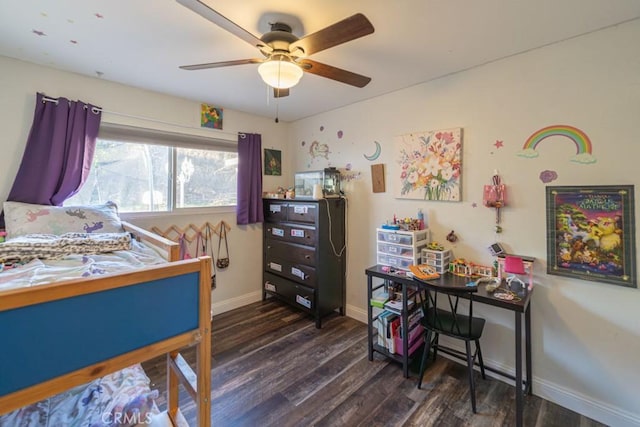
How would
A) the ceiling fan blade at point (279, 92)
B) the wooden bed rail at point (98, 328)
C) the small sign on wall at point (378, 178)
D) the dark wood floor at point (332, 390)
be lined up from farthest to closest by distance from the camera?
1. the small sign on wall at point (378, 178)
2. the ceiling fan blade at point (279, 92)
3. the dark wood floor at point (332, 390)
4. the wooden bed rail at point (98, 328)

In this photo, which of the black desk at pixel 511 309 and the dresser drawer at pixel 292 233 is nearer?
the black desk at pixel 511 309

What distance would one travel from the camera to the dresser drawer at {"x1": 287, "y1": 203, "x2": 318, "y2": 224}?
2800 mm

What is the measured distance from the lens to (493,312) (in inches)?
81.7

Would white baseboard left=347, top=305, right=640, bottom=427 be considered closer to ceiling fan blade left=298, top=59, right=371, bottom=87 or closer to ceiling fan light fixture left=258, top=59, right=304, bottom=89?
ceiling fan blade left=298, top=59, right=371, bottom=87

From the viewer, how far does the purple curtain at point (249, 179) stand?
320 centimetres

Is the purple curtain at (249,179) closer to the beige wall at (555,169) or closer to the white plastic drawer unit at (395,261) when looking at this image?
the white plastic drawer unit at (395,261)

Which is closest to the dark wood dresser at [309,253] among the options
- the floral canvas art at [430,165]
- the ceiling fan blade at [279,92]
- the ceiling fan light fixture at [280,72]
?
the floral canvas art at [430,165]

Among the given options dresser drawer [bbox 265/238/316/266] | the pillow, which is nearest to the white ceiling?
the pillow

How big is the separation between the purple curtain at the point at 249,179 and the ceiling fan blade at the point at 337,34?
189cm

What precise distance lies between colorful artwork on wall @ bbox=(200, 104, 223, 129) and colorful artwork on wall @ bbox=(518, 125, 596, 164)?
2.89 meters

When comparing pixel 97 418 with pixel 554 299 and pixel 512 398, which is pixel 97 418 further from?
pixel 554 299

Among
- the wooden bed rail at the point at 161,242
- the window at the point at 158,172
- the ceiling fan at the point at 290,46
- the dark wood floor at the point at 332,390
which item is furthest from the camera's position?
the window at the point at 158,172

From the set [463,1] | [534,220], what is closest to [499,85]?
[463,1]

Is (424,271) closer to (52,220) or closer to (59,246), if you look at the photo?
(59,246)
